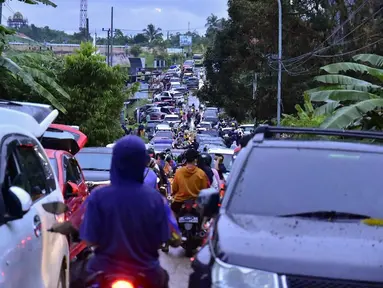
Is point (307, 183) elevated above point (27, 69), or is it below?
below

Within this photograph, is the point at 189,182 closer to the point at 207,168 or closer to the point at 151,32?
the point at 207,168

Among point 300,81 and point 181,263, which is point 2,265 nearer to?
point 181,263

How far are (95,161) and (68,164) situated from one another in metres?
4.86

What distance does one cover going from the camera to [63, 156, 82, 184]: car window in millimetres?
10156

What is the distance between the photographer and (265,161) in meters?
5.91

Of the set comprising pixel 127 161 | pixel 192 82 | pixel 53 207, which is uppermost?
pixel 192 82

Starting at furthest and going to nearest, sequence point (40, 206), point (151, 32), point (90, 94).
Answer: point (151, 32) → point (90, 94) → point (40, 206)

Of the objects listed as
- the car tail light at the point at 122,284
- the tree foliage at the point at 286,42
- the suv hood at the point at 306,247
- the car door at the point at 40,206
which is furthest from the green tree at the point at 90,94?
the car tail light at the point at 122,284

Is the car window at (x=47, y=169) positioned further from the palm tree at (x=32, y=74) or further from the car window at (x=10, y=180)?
the palm tree at (x=32, y=74)

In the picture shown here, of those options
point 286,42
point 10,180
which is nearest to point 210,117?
point 286,42

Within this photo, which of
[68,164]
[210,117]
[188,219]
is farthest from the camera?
[210,117]

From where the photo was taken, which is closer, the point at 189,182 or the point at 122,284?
the point at 122,284

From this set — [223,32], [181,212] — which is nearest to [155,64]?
[223,32]

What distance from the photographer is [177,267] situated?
37.9ft
